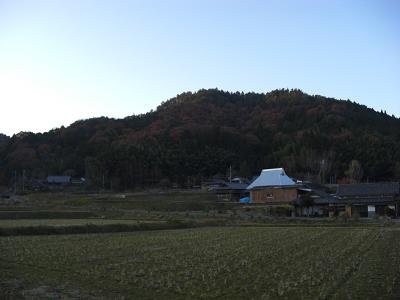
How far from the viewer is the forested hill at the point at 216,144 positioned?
6775cm

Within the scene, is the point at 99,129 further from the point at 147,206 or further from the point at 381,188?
the point at 381,188

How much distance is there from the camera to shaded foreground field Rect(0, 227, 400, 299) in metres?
9.06

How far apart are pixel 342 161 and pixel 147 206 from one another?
38.9 metres

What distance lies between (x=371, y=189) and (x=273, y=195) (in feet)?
34.5

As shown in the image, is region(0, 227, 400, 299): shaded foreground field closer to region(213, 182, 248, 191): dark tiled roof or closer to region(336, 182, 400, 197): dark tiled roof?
region(336, 182, 400, 197): dark tiled roof

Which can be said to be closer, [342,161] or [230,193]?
[230,193]

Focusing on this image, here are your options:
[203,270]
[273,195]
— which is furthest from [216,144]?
[203,270]

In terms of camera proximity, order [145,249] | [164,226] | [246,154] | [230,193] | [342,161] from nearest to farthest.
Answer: [145,249] → [164,226] → [230,193] → [342,161] → [246,154]

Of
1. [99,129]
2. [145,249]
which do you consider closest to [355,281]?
[145,249]

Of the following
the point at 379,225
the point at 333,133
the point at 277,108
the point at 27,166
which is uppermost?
the point at 277,108

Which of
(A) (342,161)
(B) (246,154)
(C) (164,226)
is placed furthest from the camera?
(B) (246,154)

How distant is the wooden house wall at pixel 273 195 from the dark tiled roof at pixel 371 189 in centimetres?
527

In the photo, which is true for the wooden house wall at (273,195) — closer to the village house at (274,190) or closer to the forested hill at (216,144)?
the village house at (274,190)

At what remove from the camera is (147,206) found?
152ft
